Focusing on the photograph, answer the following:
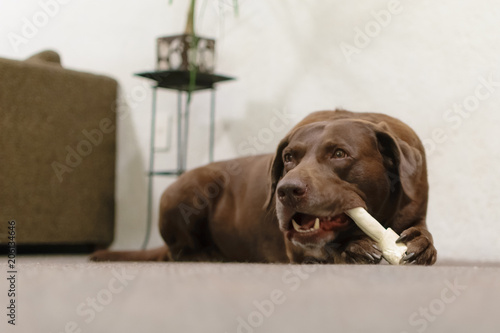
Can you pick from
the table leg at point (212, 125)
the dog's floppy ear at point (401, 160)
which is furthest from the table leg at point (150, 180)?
the dog's floppy ear at point (401, 160)

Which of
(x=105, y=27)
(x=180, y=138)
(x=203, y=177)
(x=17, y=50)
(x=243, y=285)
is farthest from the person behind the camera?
(x=17, y=50)

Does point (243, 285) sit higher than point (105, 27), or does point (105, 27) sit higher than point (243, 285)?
point (105, 27)

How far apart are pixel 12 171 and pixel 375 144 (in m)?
1.98

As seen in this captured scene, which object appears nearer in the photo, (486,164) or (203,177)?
(203,177)

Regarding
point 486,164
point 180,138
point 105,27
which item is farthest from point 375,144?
point 105,27

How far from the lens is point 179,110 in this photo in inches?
127

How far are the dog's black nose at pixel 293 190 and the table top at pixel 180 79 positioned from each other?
151 cm

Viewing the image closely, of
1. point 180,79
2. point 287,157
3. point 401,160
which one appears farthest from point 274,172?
point 180,79

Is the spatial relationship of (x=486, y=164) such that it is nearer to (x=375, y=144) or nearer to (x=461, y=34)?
(x=461, y=34)

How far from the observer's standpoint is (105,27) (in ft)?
12.2

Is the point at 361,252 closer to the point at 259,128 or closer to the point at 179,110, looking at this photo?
the point at 259,128

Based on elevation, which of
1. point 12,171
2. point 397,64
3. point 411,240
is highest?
point 397,64

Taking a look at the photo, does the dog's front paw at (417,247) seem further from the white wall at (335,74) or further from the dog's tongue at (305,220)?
the white wall at (335,74)

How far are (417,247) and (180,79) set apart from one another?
5.76 ft
